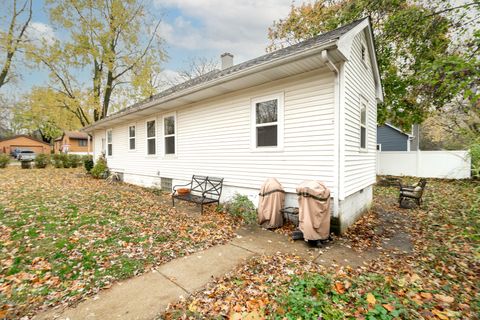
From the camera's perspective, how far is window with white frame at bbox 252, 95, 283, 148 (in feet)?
18.8

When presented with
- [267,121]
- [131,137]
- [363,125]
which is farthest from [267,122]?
[131,137]

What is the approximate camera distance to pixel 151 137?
34.6 feet

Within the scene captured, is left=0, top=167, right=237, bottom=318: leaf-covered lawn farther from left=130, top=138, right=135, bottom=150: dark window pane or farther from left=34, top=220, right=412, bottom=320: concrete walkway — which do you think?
left=130, top=138, right=135, bottom=150: dark window pane

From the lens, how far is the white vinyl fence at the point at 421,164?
44.5 ft

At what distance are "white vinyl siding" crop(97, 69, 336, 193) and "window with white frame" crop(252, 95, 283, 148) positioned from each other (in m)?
0.17

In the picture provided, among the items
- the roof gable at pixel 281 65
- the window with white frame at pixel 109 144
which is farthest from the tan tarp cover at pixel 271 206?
the window with white frame at pixel 109 144

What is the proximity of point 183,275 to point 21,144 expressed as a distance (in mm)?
60084

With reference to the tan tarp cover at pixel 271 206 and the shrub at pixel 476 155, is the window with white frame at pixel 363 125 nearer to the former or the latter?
the tan tarp cover at pixel 271 206

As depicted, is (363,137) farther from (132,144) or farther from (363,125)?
(132,144)

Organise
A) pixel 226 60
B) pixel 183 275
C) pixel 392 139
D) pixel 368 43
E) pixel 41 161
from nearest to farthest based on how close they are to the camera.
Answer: pixel 183 275 < pixel 368 43 < pixel 226 60 < pixel 41 161 < pixel 392 139

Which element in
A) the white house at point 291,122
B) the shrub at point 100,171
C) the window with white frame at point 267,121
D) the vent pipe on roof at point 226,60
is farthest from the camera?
the shrub at point 100,171

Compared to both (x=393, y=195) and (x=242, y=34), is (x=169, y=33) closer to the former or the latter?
(x=242, y=34)

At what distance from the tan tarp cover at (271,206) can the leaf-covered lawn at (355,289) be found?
59.4 inches

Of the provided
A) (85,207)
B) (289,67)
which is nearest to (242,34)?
(289,67)
